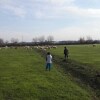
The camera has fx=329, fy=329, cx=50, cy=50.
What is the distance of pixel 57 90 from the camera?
66.6ft

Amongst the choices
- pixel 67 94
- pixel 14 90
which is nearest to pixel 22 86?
pixel 14 90

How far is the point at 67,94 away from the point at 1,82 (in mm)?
6970

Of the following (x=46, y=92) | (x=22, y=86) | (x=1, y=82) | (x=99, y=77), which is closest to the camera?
(x=46, y=92)

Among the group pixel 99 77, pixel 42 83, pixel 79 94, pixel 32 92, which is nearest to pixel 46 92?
pixel 32 92

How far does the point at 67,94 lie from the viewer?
18.9m

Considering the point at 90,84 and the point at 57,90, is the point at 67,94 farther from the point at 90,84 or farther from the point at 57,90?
the point at 90,84

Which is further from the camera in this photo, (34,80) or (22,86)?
(34,80)

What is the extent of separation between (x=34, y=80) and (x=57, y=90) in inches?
191

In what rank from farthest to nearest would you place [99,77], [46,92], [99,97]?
1. [99,77]
2. [46,92]
3. [99,97]

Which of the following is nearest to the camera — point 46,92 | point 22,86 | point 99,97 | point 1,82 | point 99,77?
point 99,97

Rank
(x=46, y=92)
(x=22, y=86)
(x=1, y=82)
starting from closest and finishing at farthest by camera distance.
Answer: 1. (x=46, y=92)
2. (x=22, y=86)
3. (x=1, y=82)

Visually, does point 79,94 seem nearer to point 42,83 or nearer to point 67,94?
point 67,94

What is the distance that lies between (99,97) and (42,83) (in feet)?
19.6

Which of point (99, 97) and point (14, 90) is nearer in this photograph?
point (99, 97)
